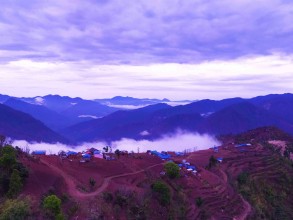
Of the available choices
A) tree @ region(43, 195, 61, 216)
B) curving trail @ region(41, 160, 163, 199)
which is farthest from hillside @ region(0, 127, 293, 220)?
tree @ region(43, 195, 61, 216)

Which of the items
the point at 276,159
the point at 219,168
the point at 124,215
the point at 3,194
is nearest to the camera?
the point at 3,194

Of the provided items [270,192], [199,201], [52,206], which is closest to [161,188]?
[199,201]

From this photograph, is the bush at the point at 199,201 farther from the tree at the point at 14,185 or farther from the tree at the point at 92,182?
the tree at the point at 14,185

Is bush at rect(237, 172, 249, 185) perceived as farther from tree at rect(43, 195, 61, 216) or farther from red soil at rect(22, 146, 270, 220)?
tree at rect(43, 195, 61, 216)

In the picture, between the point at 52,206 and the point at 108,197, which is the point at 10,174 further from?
the point at 108,197

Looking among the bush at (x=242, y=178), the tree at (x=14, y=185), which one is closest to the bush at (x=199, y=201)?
the bush at (x=242, y=178)

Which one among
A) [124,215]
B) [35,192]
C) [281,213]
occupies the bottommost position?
[281,213]

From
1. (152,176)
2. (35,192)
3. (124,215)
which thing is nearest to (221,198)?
(152,176)

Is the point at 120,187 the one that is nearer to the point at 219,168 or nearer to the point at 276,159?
the point at 219,168
